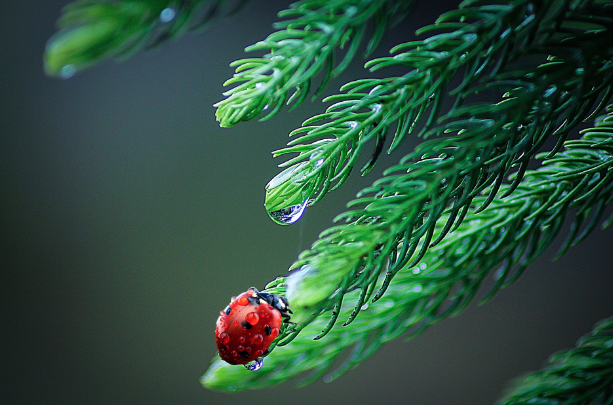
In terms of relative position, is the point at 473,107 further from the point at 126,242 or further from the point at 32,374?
the point at 32,374

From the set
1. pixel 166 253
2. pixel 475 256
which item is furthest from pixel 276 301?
pixel 166 253

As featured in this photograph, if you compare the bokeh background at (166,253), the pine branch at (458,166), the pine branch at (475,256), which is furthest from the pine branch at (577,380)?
the bokeh background at (166,253)

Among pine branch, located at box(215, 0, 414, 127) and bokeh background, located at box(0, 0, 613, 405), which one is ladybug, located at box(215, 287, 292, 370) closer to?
pine branch, located at box(215, 0, 414, 127)

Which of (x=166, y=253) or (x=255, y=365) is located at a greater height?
(x=166, y=253)

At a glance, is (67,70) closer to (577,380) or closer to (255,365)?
(255,365)

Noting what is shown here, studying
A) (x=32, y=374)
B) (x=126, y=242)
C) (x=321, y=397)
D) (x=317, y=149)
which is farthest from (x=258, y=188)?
(x=317, y=149)

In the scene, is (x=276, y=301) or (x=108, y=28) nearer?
(x=108, y=28)

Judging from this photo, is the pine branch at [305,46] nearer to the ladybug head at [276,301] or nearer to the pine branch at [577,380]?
the ladybug head at [276,301]
